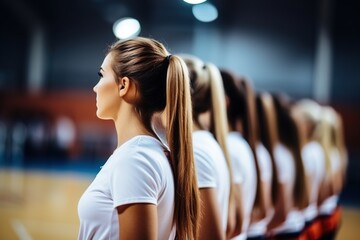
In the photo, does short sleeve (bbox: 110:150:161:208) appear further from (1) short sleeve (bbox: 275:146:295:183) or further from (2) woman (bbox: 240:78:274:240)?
(1) short sleeve (bbox: 275:146:295:183)

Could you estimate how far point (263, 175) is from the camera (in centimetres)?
246

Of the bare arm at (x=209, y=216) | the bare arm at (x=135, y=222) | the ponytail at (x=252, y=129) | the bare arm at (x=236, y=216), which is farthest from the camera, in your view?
the ponytail at (x=252, y=129)

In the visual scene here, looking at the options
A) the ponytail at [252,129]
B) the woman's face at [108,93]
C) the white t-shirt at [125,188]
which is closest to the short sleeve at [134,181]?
the white t-shirt at [125,188]

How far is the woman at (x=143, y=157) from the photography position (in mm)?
1362

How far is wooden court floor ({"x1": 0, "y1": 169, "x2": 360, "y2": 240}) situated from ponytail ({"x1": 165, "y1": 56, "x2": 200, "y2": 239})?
0.96m

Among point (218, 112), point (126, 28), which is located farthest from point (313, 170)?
point (126, 28)

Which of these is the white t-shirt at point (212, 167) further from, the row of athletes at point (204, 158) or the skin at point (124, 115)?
the skin at point (124, 115)

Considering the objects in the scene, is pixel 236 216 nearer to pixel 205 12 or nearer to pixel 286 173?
pixel 286 173

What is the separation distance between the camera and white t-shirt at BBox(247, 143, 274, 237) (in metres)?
2.41

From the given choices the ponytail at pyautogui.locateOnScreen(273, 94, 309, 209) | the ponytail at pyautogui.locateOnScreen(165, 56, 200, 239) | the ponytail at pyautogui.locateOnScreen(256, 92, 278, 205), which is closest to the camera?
the ponytail at pyautogui.locateOnScreen(165, 56, 200, 239)

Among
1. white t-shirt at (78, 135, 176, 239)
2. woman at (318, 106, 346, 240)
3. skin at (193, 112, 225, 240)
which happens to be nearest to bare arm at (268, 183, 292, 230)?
woman at (318, 106, 346, 240)

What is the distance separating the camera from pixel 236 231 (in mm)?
2258

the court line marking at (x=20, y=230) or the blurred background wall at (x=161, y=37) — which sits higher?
the blurred background wall at (x=161, y=37)

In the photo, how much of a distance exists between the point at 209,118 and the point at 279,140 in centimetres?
63
